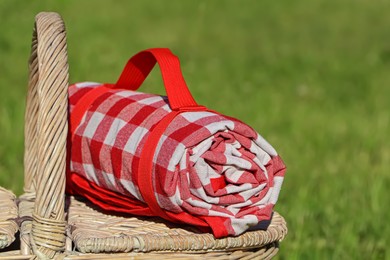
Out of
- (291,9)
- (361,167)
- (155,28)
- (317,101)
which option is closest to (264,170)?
(361,167)

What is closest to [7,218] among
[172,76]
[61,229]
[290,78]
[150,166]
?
[61,229]

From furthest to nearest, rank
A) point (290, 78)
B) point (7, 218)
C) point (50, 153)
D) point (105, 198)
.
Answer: point (290, 78), point (105, 198), point (7, 218), point (50, 153)

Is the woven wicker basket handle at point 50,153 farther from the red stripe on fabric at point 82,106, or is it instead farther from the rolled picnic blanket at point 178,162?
the red stripe on fabric at point 82,106

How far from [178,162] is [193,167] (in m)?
0.03

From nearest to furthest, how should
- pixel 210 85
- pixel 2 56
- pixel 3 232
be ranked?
pixel 3 232 < pixel 2 56 < pixel 210 85

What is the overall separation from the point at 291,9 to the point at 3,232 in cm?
483

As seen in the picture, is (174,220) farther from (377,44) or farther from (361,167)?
(377,44)

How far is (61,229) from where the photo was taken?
1.23m

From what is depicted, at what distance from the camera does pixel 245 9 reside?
565 centimetres

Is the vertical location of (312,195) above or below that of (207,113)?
below

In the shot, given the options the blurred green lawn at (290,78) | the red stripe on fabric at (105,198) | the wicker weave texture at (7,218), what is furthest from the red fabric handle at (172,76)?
the blurred green lawn at (290,78)

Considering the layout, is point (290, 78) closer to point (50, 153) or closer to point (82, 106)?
point (82, 106)

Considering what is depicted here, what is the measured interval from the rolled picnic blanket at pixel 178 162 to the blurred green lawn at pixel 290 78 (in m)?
0.69

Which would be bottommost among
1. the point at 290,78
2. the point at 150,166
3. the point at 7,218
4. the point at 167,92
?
the point at 290,78
